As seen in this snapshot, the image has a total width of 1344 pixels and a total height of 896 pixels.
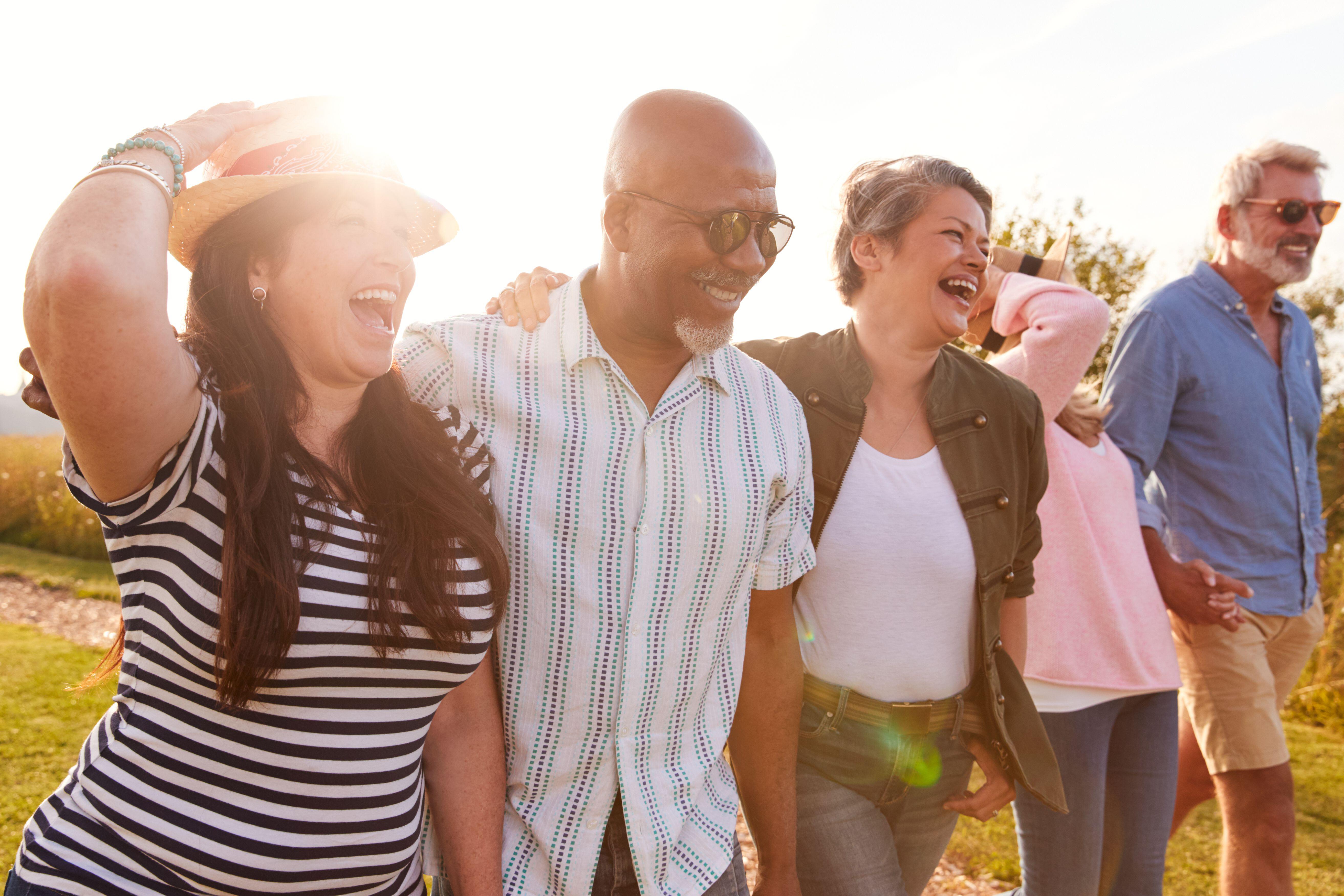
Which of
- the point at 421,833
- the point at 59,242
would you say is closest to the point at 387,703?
the point at 421,833

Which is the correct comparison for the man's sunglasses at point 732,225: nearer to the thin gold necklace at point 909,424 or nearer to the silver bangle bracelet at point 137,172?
the thin gold necklace at point 909,424

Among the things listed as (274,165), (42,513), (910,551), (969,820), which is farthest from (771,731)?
(42,513)

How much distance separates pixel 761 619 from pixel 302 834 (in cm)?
137

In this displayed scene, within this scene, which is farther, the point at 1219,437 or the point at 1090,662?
the point at 1219,437

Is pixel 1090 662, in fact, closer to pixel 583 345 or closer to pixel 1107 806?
pixel 1107 806

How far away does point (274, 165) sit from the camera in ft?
6.35

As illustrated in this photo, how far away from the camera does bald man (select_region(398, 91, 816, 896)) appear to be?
2.19 metres

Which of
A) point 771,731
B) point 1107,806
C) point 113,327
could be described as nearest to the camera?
point 113,327

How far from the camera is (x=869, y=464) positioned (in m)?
2.85

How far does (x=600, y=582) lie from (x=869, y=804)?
123 cm

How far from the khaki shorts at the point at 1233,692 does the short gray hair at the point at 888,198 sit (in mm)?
2148

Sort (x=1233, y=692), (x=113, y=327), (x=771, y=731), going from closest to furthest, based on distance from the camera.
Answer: (x=113, y=327) < (x=771, y=731) < (x=1233, y=692)

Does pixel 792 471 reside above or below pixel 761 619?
above

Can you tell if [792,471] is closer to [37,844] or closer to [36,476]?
[37,844]
